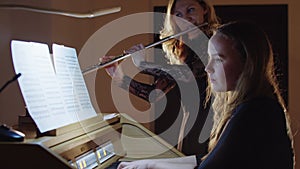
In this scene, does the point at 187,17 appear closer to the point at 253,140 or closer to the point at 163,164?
the point at 163,164

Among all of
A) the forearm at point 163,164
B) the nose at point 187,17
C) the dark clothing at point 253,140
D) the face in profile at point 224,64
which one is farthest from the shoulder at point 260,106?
the nose at point 187,17

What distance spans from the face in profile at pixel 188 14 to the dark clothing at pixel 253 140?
101 centimetres

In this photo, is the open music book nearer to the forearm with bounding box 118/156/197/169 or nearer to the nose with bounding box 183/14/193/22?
the forearm with bounding box 118/156/197/169

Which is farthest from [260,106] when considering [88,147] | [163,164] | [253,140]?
[88,147]

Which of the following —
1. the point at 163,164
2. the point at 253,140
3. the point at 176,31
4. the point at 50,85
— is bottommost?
the point at 163,164

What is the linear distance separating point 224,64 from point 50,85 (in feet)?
1.70

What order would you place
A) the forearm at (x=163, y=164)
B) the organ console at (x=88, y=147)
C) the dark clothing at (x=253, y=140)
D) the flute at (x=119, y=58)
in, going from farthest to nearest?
the flute at (x=119, y=58) → the forearm at (x=163, y=164) → the dark clothing at (x=253, y=140) → the organ console at (x=88, y=147)

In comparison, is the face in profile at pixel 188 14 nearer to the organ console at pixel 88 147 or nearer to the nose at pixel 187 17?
the nose at pixel 187 17

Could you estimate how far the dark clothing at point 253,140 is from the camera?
3.27 feet

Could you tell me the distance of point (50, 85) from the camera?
43.9 inches

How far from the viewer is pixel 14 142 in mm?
873

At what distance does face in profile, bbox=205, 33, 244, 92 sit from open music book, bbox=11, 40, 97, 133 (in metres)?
0.46

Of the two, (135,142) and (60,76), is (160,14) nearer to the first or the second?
(135,142)

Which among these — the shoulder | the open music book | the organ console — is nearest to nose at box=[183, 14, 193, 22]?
the organ console
